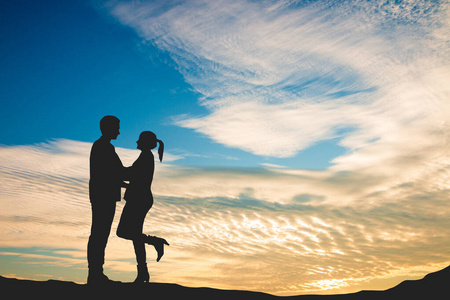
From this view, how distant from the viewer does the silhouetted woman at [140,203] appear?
8562 mm

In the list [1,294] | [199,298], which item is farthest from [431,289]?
[1,294]

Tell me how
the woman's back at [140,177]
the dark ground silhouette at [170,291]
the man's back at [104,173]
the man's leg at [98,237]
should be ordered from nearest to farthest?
the dark ground silhouette at [170,291] → the man's leg at [98,237] → the man's back at [104,173] → the woman's back at [140,177]

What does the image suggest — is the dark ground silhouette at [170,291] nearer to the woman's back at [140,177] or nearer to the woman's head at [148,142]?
the woman's back at [140,177]

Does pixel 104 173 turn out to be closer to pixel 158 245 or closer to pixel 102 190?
pixel 102 190

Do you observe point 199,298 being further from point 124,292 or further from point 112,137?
point 112,137

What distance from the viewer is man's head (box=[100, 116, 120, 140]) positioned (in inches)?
333

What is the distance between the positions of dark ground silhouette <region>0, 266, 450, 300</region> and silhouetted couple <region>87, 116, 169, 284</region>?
1.21 feet

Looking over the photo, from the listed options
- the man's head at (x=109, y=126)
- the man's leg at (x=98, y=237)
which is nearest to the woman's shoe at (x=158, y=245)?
the man's leg at (x=98, y=237)

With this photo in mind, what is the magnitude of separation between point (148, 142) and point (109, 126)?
95 centimetres

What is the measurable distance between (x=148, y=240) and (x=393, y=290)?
6.24m

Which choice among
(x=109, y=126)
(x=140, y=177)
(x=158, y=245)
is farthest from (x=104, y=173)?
(x=158, y=245)

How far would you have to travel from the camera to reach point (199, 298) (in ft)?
26.9

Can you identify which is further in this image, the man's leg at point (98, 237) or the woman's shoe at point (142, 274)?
the woman's shoe at point (142, 274)

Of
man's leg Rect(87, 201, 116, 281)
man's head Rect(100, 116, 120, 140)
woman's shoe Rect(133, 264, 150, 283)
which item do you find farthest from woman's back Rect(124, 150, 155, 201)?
woman's shoe Rect(133, 264, 150, 283)
